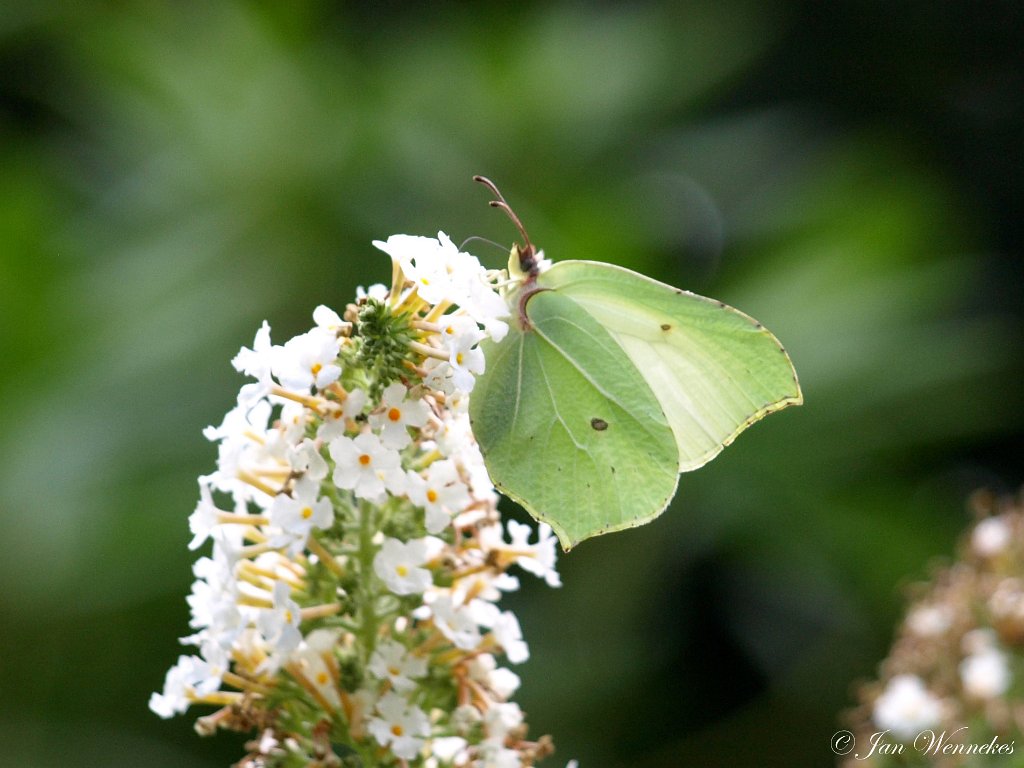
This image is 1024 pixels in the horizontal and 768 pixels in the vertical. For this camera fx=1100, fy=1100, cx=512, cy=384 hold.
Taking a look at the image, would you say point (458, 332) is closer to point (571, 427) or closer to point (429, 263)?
point (429, 263)

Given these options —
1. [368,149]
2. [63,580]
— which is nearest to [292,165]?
[368,149]

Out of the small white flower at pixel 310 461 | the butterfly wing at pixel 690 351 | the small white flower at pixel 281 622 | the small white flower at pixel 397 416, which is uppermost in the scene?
the butterfly wing at pixel 690 351

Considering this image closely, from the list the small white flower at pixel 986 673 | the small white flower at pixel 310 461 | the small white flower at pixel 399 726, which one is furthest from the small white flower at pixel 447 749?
the small white flower at pixel 986 673

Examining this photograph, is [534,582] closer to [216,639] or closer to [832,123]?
[216,639]

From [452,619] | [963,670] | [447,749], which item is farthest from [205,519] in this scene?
[963,670]

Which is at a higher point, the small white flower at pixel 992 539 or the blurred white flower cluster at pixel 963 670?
the small white flower at pixel 992 539

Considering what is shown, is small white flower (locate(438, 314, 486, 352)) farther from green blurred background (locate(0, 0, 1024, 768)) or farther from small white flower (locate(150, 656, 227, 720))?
green blurred background (locate(0, 0, 1024, 768))

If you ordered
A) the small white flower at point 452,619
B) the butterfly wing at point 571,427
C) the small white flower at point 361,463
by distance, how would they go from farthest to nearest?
the butterfly wing at point 571,427 < the small white flower at point 452,619 < the small white flower at point 361,463

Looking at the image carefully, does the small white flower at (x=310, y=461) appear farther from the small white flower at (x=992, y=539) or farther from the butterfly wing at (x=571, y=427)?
the small white flower at (x=992, y=539)

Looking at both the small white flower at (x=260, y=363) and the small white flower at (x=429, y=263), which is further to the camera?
the small white flower at (x=429, y=263)
